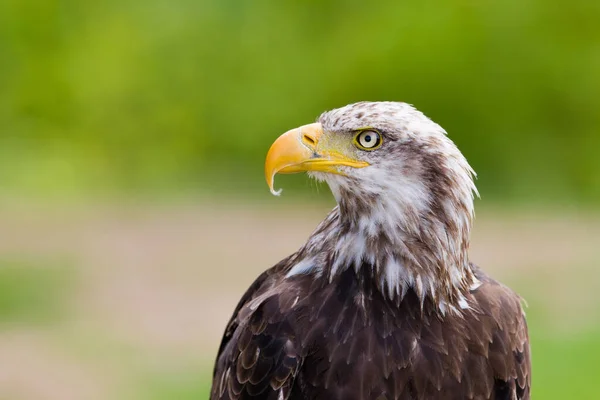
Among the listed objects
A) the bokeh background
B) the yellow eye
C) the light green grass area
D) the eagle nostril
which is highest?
the bokeh background

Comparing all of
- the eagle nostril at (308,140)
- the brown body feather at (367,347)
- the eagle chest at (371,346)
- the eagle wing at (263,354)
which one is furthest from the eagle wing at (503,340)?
the eagle nostril at (308,140)

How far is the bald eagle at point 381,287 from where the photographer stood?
3525mm

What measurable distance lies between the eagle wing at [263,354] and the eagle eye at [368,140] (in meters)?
0.61

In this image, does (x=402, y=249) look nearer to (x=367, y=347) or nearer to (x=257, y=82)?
(x=367, y=347)

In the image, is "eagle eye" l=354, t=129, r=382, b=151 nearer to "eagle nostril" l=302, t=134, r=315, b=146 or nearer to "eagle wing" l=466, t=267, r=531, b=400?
"eagle nostril" l=302, t=134, r=315, b=146

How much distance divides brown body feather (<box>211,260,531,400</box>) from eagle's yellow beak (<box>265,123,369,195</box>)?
39 centimetres

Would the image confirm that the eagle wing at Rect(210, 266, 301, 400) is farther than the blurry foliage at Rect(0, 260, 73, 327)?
No

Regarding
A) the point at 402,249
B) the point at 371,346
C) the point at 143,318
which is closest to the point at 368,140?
the point at 402,249

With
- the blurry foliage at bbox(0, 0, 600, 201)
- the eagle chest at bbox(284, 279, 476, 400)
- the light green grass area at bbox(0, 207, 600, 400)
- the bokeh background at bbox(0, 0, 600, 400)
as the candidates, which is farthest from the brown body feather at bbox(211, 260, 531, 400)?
the blurry foliage at bbox(0, 0, 600, 201)

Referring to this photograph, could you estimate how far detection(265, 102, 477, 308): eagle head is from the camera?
3.51 meters

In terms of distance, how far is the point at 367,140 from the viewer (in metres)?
3.55

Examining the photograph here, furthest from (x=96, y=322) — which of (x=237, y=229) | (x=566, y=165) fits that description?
(x=566, y=165)

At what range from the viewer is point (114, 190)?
13000mm

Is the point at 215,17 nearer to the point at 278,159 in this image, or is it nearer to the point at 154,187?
the point at 154,187
